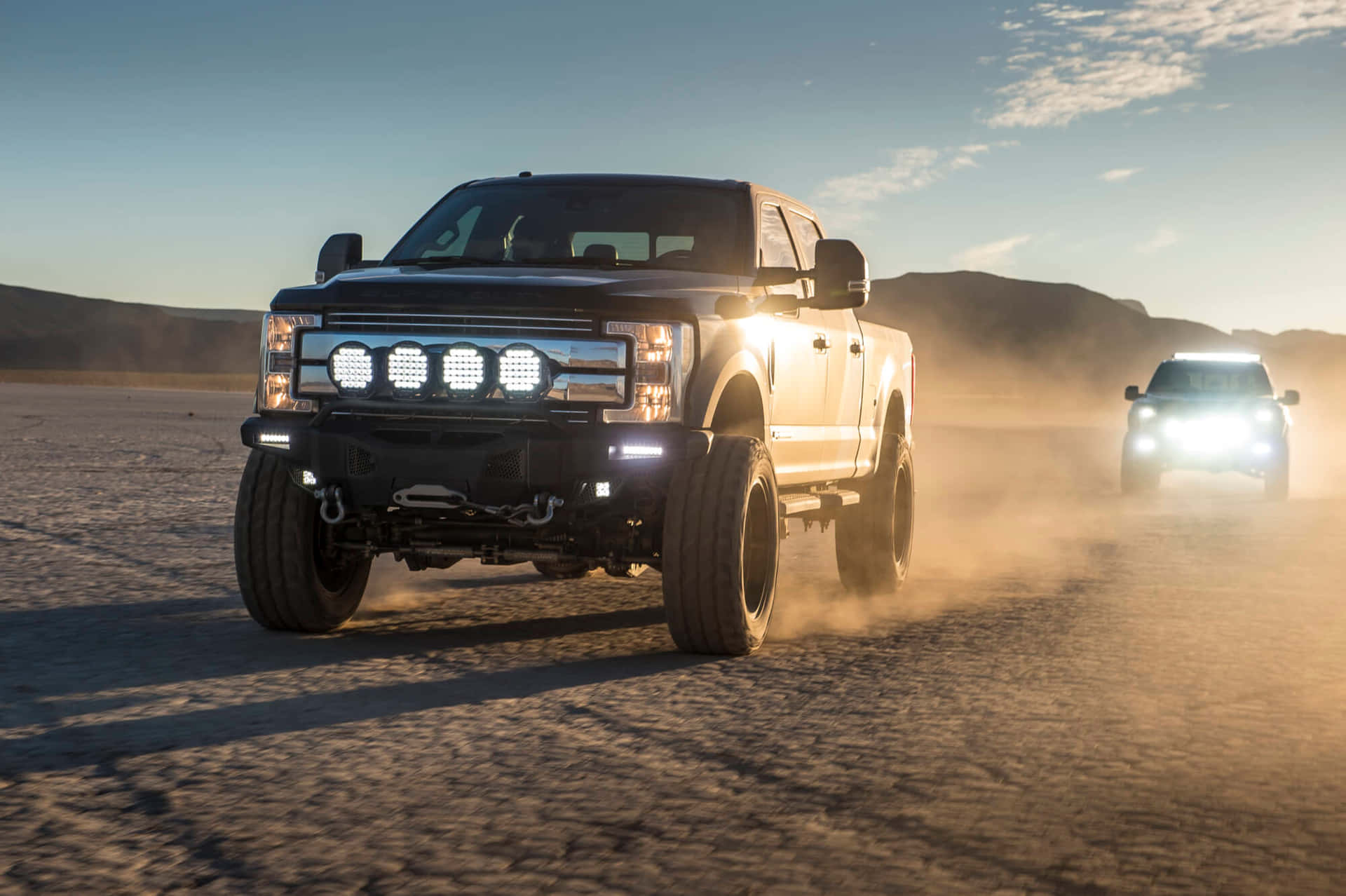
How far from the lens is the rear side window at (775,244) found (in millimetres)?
8250

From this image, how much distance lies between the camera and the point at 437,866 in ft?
12.7

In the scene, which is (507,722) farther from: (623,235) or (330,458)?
(623,235)

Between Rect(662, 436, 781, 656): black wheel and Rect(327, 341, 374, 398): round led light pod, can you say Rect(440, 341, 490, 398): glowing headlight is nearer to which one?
Rect(327, 341, 374, 398): round led light pod

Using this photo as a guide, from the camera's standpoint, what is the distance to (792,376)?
790 cm

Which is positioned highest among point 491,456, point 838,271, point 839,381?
point 838,271

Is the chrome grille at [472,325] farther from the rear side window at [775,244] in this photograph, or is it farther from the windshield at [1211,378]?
the windshield at [1211,378]

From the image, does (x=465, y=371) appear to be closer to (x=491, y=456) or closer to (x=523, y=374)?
(x=523, y=374)

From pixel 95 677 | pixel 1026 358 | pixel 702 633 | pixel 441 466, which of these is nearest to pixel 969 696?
pixel 702 633

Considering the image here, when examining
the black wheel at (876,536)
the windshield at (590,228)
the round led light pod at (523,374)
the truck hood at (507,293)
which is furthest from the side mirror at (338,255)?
the black wheel at (876,536)

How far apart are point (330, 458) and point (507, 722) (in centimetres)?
162

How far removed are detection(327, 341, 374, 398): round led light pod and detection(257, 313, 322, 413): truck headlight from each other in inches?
7.0

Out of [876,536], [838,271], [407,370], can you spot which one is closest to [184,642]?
[407,370]

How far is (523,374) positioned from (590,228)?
6.16 ft

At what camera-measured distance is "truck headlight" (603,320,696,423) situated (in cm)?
655
